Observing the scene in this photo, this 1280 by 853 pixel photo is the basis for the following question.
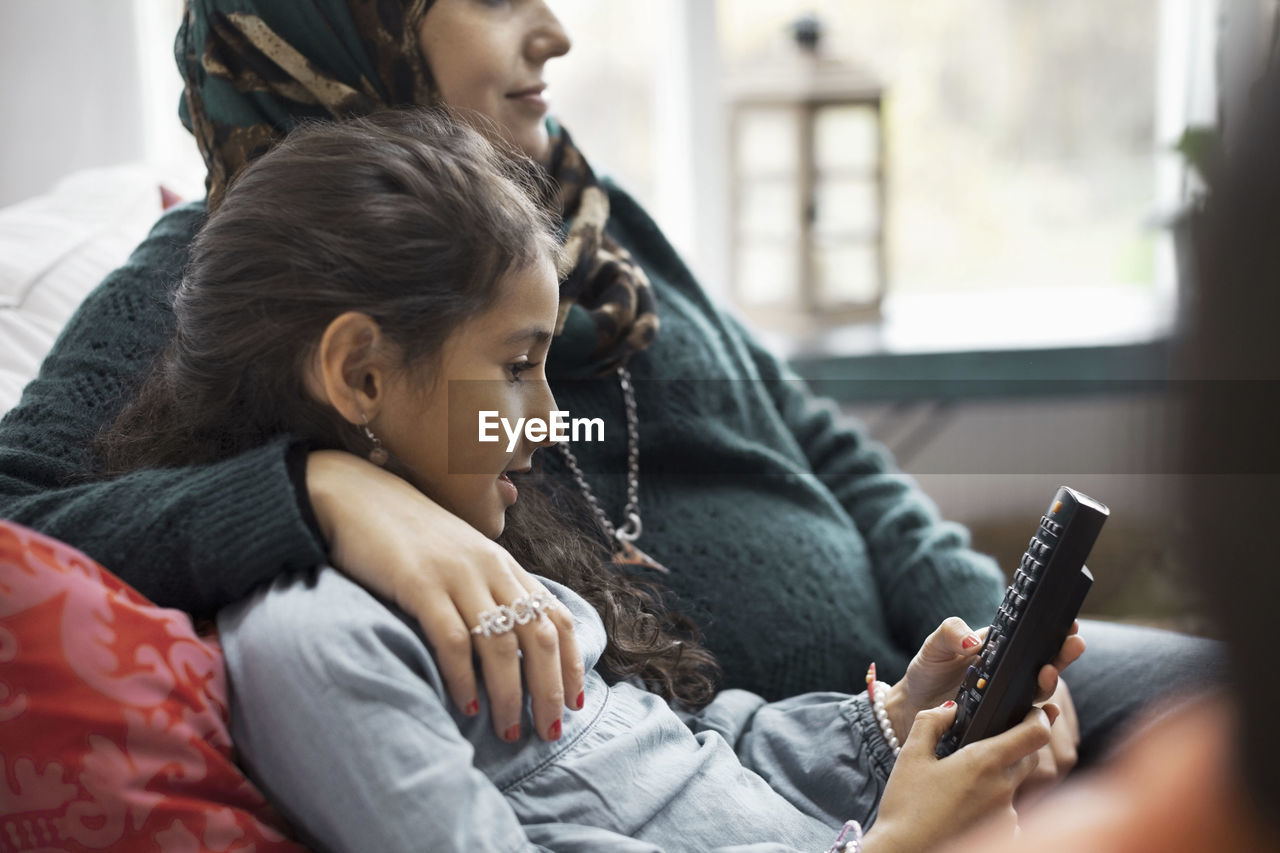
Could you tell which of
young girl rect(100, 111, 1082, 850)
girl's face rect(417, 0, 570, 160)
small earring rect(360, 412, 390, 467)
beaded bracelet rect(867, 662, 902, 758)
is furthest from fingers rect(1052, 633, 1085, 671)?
girl's face rect(417, 0, 570, 160)

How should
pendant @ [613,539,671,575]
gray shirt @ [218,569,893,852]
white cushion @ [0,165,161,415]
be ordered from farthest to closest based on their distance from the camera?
1. white cushion @ [0,165,161,415]
2. pendant @ [613,539,671,575]
3. gray shirt @ [218,569,893,852]

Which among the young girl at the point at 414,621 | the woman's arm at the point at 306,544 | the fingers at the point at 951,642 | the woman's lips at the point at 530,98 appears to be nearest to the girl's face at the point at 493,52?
the woman's lips at the point at 530,98

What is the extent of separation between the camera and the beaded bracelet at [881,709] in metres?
0.68

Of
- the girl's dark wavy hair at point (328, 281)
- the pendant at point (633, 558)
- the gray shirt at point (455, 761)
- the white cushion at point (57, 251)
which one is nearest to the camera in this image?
the gray shirt at point (455, 761)

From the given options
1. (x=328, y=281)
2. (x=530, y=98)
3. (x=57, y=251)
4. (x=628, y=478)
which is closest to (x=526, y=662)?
(x=328, y=281)

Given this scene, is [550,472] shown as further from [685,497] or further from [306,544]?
[306,544]

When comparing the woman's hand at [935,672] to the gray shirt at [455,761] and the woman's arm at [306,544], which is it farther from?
the woman's arm at [306,544]

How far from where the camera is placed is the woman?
0.55 metres

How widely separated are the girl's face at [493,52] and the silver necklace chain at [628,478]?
0.21 meters

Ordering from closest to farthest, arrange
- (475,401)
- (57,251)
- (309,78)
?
(475,401)
(309,78)
(57,251)

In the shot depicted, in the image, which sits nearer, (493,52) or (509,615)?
(509,615)

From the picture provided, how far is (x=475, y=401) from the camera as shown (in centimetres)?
59

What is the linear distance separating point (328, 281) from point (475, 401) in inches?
3.9

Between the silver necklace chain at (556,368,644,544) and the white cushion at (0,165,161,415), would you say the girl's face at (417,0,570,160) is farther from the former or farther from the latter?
the white cushion at (0,165,161,415)
